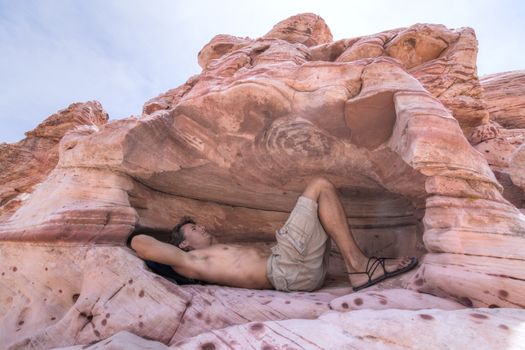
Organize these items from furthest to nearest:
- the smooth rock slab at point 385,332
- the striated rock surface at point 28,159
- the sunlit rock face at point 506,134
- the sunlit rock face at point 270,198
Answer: the striated rock surface at point 28,159
the sunlit rock face at point 506,134
the sunlit rock face at point 270,198
the smooth rock slab at point 385,332

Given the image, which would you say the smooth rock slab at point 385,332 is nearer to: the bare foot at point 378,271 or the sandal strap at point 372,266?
the bare foot at point 378,271

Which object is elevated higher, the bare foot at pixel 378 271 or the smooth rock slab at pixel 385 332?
the smooth rock slab at pixel 385 332

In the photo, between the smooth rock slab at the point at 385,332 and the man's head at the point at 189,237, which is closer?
the smooth rock slab at the point at 385,332

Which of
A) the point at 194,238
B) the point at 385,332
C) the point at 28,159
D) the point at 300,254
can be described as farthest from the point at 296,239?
the point at 28,159

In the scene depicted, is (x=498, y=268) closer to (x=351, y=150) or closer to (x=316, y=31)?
(x=351, y=150)

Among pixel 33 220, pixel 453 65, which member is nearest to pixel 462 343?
pixel 33 220

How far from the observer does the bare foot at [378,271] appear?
106 inches

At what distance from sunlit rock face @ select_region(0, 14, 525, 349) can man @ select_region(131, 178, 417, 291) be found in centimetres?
29

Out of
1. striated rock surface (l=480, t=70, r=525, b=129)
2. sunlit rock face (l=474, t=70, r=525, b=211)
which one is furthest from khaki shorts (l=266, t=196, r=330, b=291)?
striated rock surface (l=480, t=70, r=525, b=129)

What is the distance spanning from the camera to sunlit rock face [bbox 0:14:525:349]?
6.92 feet

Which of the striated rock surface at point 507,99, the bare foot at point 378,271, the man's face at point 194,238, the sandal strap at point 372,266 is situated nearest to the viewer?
the bare foot at point 378,271

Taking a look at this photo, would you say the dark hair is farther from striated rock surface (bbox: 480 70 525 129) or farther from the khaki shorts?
striated rock surface (bbox: 480 70 525 129)

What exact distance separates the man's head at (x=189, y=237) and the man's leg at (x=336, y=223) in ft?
4.94

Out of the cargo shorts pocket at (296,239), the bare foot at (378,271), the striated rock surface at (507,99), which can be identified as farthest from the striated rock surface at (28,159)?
the striated rock surface at (507,99)
